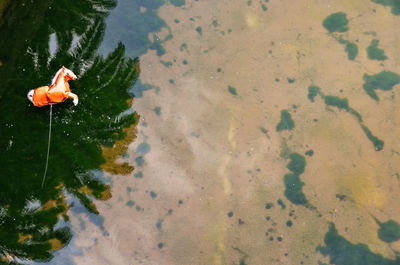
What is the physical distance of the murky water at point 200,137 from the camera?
3387 millimetres

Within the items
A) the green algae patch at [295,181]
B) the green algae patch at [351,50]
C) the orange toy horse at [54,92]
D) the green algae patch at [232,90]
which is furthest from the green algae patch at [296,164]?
the orange toy horse at [54,92]

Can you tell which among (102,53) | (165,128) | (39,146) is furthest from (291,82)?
(39,146)

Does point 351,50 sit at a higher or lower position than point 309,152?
higher

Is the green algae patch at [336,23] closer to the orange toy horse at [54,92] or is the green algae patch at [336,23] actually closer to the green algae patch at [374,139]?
the green algae patch at [374,139]

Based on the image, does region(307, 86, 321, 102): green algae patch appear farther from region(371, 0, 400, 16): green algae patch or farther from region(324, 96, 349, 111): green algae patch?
region(371, 0, 400, 16): green algae patch

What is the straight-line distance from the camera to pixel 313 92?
3.62 meters

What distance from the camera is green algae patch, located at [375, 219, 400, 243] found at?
3473mm

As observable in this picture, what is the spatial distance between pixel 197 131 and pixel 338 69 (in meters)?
1.50

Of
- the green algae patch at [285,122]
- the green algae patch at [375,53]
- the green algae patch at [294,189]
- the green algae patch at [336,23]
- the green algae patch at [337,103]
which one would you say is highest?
the green algae patch at [336,23]

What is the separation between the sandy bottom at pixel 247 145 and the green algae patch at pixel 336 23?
0.05 metres

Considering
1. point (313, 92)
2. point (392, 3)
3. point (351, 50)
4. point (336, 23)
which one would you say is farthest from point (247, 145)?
point (392, 3)

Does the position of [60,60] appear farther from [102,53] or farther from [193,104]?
[193,104]

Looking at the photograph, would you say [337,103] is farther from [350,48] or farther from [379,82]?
[350,48]

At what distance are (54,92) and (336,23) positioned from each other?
2747 mm
